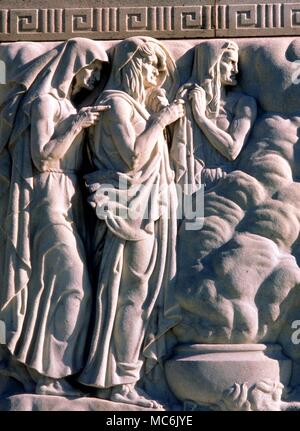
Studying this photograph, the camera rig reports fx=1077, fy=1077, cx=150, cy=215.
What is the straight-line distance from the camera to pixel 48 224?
7.41 metres

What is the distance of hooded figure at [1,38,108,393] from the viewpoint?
7.34 meters

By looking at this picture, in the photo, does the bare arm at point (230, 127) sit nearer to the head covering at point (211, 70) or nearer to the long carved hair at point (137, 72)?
the head covering at point (211, 70)

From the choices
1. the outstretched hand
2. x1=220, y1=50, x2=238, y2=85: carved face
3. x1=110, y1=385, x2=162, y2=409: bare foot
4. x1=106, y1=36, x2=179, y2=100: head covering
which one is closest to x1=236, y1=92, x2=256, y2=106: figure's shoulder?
x1=220, y1=50, x2=238, y2=85: carved face

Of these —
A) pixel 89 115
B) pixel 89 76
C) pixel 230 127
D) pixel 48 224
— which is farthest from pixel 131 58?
Result: pixel 48 224

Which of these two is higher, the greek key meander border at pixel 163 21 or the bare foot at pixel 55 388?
the greek key meander border at pixel 163 21

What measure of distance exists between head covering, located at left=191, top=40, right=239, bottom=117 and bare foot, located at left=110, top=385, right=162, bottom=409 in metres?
2.01

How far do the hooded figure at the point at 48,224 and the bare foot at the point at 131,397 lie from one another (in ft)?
1.00

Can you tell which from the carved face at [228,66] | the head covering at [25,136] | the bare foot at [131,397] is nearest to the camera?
the bare foot at [131,397]

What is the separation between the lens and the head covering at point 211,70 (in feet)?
25.1

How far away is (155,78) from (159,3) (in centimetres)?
58

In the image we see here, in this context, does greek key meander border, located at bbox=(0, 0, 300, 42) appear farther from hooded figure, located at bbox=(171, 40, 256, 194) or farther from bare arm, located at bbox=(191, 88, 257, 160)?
bare arm, located at bbox=(191, 88, 257, 160)

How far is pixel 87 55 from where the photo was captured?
7652 millimetres

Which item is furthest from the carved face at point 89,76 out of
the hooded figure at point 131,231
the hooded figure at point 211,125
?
the hooded figure at point 211,125
